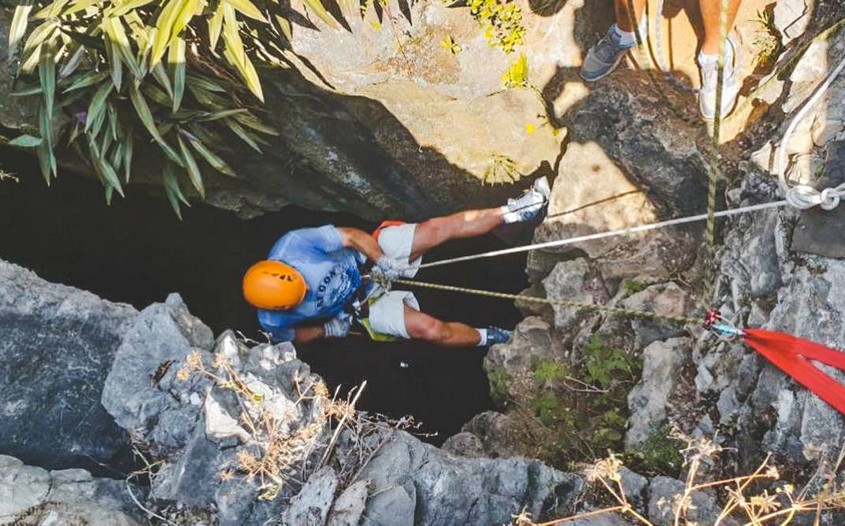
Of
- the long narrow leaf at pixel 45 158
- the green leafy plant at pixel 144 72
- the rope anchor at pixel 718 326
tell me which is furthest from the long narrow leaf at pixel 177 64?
the rope anchor at pixel 718 326

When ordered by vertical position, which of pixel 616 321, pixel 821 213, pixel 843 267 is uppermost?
pixel 821 213

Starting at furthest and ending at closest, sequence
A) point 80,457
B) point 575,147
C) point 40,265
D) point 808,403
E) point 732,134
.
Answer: point 40,265
point 575,147
point 732,134
point 80,457
point 808,403

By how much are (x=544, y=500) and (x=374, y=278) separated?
7.06 ft

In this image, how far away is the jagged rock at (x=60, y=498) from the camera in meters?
2.40

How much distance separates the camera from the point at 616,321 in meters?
3.76

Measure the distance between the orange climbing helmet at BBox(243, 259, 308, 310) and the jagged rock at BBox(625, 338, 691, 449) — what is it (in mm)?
1968

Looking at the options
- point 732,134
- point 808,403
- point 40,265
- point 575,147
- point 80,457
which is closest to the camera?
point 808,403

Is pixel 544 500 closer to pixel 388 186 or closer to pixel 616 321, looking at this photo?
pixel 616 321

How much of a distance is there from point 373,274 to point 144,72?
5.94 feet

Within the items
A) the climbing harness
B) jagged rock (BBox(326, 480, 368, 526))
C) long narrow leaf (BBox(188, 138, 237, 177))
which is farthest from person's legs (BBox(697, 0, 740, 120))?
long narrow leaf (BBox(188, 138, 237, 177))

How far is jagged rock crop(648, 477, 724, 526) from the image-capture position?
2.53 metres

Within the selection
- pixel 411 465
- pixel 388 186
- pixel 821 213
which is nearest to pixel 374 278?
pixel 388 186

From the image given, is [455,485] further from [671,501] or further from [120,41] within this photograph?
[120,41]

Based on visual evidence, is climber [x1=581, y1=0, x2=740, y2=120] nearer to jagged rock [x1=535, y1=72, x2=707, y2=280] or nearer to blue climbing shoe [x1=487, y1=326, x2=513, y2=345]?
jagged rock [x1=535, y1=72, x2=707, y2=280]
